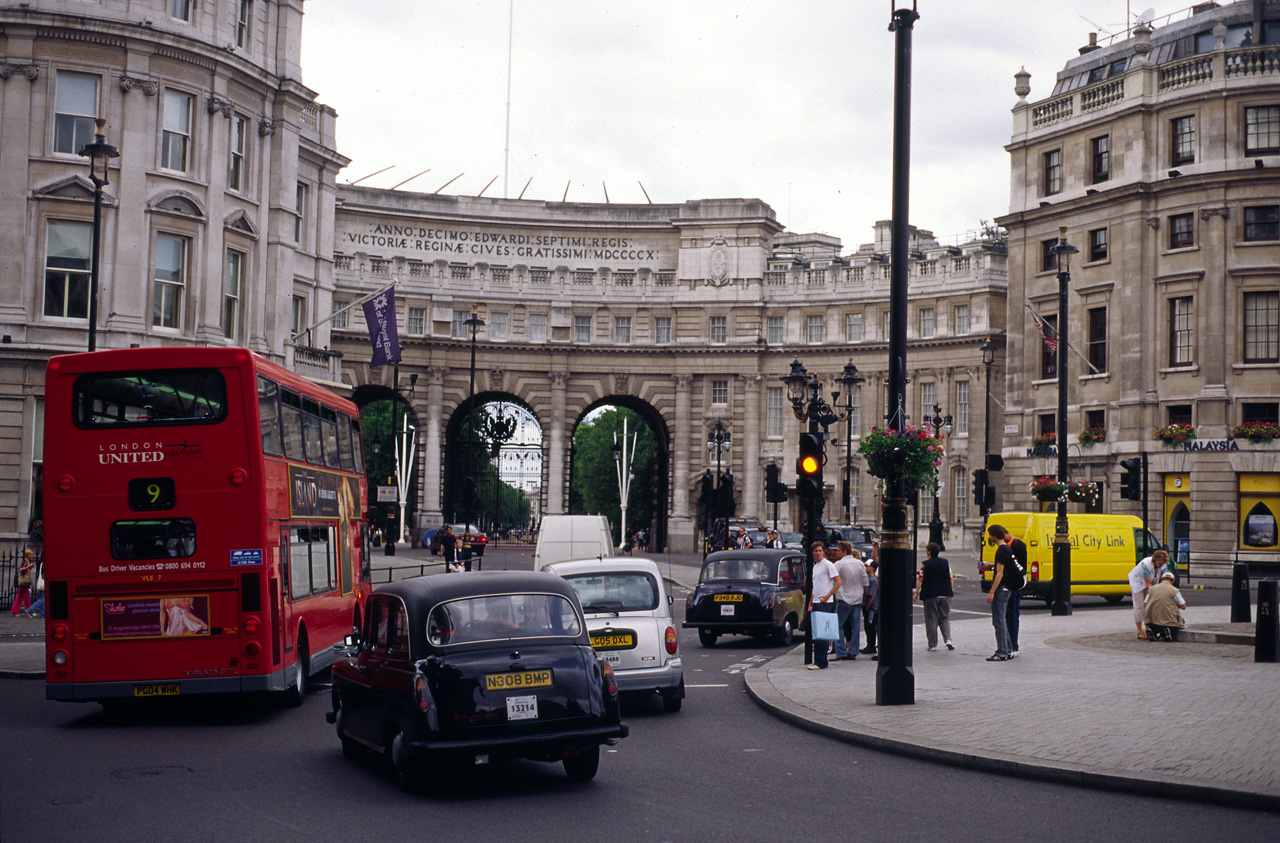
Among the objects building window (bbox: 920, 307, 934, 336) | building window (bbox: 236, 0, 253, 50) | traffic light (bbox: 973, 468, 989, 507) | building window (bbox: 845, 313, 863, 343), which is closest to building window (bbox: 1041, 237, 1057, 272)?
traffic light (bbox: 973, 468, 989, 507)

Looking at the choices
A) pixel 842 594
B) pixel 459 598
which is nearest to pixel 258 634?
pixel 459 598

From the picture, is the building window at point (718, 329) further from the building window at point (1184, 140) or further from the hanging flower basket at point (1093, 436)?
the building window at point (1184, 140)

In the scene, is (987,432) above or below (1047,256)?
below

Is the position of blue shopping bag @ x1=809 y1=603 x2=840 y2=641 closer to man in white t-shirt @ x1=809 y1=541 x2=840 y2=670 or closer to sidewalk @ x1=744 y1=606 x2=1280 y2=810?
man in white t-shirt @ x1=809 y1=541 x2=840 y2=670

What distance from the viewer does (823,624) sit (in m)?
19.4

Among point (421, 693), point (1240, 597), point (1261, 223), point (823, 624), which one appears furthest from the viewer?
point (1261, 223)

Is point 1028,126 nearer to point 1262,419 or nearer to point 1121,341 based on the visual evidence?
point 1121,341

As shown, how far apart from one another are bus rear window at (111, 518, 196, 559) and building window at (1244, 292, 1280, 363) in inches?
1702

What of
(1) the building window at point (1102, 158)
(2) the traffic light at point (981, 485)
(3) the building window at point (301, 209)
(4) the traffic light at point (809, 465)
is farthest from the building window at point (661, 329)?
(4) the traffic light at point (809, 465)

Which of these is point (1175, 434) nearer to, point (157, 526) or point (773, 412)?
point (773, 412)

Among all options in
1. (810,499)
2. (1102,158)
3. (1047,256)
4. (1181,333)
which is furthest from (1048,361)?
(810,499)

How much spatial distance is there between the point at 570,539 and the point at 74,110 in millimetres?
17242

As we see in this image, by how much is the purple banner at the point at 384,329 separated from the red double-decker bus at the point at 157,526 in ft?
87.1

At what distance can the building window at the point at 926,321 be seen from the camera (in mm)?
71875
